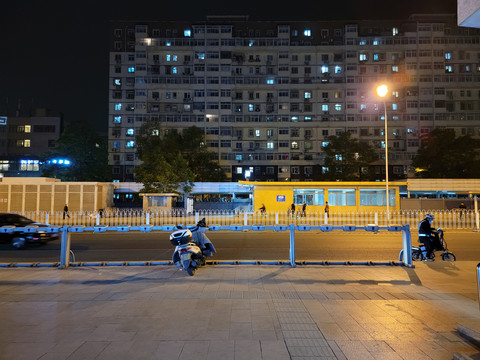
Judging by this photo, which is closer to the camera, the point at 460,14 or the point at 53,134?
the point at 460,14

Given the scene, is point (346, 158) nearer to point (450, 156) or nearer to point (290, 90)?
point (450, 156)

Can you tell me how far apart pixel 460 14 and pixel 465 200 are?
3610 centimetres

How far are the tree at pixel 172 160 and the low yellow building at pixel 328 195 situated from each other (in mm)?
10891

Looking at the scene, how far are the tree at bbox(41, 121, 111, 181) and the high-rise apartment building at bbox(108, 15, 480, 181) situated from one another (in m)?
14.9

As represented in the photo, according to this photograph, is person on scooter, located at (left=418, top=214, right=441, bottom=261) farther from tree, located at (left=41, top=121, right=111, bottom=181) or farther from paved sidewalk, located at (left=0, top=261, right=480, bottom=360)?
tree, located at (left=41, top=121, right=111, bottom=181)

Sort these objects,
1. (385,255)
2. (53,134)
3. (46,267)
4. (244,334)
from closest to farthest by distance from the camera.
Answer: (244,334), (46,267), (385,255), (53,134)

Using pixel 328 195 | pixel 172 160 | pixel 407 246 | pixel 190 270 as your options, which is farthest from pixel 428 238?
pixel 172 160

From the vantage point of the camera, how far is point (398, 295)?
666cm

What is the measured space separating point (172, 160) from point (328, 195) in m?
20.0

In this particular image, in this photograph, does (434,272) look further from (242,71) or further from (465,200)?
(242,71)

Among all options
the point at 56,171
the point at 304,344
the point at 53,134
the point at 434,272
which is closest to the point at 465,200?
the point at 434,272

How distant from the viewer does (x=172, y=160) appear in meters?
42.7

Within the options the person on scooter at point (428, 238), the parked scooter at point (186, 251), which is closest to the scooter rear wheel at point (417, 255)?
the person on scooter at point (428, 238)

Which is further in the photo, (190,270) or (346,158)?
(346,158)
